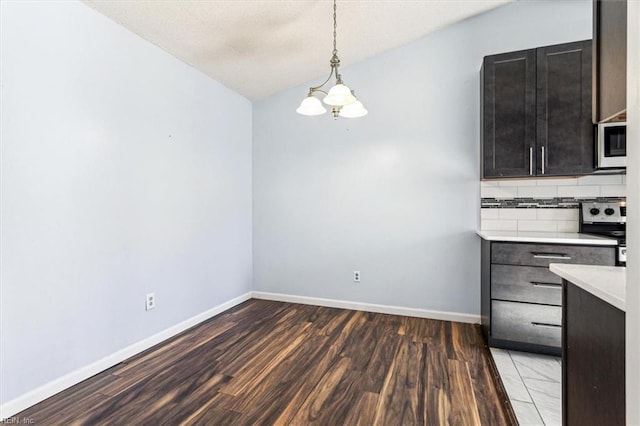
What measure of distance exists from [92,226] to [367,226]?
2.47 meters

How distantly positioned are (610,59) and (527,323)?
2.11 metres

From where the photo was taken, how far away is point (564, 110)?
256 centimetres

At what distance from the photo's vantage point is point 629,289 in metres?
0.77

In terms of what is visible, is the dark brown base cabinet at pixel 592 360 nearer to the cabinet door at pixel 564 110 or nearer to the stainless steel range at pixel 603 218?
the cabinet door at pixel 564 110

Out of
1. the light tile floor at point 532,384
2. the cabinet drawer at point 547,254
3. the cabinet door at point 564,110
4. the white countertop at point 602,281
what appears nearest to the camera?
the white countertop at point 602,281

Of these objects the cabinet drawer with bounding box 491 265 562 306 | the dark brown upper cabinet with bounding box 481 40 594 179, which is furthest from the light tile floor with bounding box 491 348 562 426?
the dark brown upper cabinet with bounding box 481 40 594 179

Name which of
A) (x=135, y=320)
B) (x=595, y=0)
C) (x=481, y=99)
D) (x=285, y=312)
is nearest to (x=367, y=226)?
(x=285, y=312)

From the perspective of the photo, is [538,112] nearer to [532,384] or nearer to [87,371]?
[532,384]

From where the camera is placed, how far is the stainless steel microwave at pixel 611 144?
240 centimetres

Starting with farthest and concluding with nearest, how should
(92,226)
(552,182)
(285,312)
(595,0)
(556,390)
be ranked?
1. (285,312)
2. (552,182)
3. (92,226)
4. (556,390)
5. (595,0)

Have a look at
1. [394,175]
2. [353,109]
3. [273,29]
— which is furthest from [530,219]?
[273,29]

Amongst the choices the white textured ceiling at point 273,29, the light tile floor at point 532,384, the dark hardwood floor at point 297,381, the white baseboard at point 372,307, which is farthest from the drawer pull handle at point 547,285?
the white textured ceiling at point 273,29

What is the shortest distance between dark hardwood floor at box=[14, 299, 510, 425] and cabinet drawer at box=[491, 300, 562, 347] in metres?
0.26

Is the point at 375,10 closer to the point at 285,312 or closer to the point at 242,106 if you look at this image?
the point at 242,106
